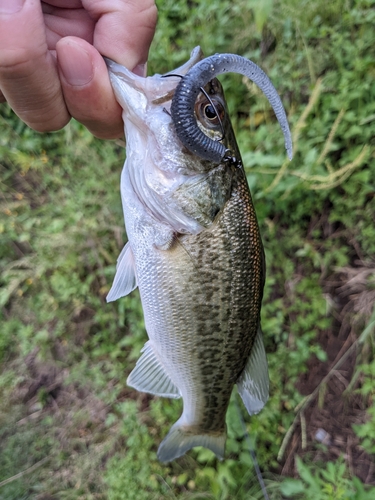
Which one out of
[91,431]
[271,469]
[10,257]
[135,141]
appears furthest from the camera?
[10,257]

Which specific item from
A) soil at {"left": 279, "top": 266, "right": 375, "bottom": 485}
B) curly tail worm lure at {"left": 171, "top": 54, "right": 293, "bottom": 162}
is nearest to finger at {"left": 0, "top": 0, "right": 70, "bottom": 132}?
curly tail worm lure at {"left": 171, "top": 54, "right": 293, "bottom": 162}

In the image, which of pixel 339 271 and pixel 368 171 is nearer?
pixel 368 171

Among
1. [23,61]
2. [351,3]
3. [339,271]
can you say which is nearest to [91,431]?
[339,271]

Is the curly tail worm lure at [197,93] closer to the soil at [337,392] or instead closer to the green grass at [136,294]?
the green grass at [136,294]

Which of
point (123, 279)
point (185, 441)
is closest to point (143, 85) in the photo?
point (123, 279)

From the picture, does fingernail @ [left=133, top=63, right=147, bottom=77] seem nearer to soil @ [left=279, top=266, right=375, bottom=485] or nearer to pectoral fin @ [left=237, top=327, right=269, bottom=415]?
pectoral fin @ [left=237, top=327, right=269, bottom=415]

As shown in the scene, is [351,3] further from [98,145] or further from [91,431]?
[91,431]
